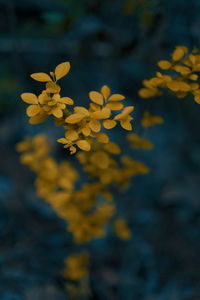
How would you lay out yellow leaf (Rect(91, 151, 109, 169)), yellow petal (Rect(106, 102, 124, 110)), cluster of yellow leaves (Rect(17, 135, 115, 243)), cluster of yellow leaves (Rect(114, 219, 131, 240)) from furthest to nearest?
cluster of yellow leaves (Rect(114, 219, 131, 240)) → cluster of yellow leaves (Rect(17, 135, 115, 243)) → yellow leaf (Rect(91, 151, 109, 169)) → yellow petal (Rect(106, 102, 124, 110))

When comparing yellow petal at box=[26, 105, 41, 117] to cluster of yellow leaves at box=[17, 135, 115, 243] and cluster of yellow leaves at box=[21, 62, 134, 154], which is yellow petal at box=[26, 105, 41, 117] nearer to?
cluster of yellow leaves at box=[21, 62, 134, 154]

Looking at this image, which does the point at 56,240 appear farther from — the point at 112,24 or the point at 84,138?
the point at 112,24

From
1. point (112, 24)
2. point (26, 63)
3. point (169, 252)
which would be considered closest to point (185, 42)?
point (112, 24)

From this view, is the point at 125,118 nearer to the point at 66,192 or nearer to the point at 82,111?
the point at 82,111

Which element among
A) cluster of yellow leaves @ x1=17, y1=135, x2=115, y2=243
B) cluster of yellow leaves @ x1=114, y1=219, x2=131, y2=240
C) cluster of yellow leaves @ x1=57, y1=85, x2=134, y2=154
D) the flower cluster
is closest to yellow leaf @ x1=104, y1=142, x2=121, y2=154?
the flower cluster

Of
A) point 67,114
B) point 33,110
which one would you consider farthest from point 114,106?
point 33,110

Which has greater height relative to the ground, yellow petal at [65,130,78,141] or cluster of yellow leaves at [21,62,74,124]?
cluster of yellow leaves at [21,62,74,124]

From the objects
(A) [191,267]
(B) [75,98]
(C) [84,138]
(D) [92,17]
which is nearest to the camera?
(C) [84,138]
